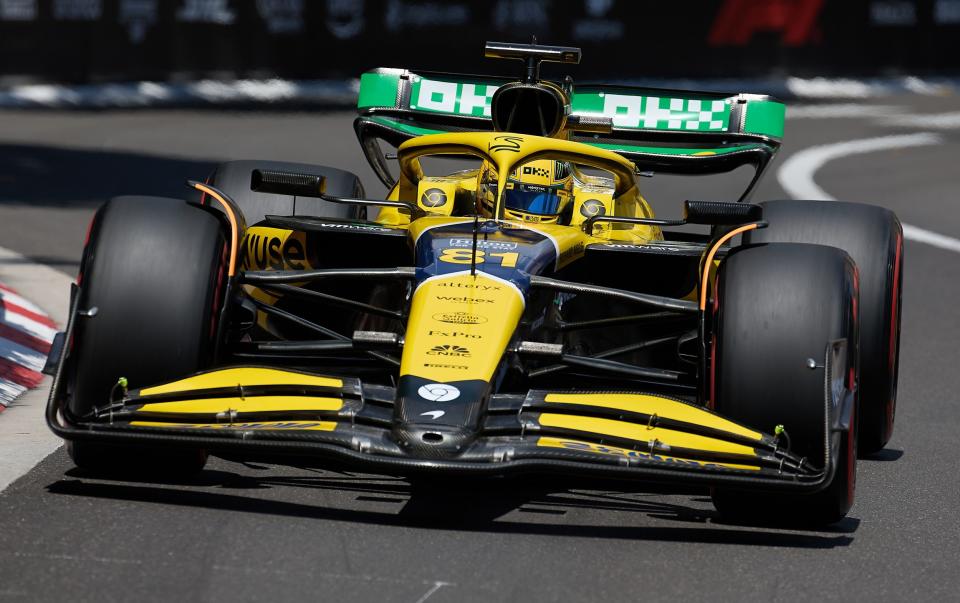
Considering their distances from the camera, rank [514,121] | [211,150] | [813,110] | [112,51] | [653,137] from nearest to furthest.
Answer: [514,121] → [653,137] → [211,150] → [112,51] → [813,110]

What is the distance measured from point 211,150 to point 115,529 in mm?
13044

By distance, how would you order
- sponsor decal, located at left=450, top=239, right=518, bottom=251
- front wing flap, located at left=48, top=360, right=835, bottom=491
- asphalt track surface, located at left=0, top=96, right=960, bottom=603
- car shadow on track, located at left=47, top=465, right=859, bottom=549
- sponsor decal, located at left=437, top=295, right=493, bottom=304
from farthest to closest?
sponsor decal, located at left=450, top=239, right=518, bottom=251, sponsor decal, located at left=437, top=295, right=493, bottom=304, car shadow on track, located at left=47, top=465, right=859, bottom=549, front wing flap, located at left=48, top=360, right=835, bottom=491, asphalt track surface, located at left=0, top=96, right=960, bottom=603

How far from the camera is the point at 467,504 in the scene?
19.9 ft

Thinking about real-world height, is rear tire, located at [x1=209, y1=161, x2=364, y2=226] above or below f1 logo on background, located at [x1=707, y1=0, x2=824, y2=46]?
below

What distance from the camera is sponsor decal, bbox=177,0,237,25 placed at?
74.6 ft

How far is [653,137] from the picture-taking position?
8867 mm

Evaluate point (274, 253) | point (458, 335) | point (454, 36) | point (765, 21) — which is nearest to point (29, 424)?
point (274, 253)

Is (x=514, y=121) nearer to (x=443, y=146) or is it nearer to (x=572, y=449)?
(x=443, y=146)

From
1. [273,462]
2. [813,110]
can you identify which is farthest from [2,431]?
[813,110]

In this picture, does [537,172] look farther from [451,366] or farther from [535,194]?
[451,366]

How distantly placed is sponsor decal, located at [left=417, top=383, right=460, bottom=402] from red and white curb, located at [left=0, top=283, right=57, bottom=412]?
228 centimetres

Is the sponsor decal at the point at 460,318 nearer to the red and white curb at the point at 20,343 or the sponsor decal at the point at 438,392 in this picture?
the sponsor decal at the point at 438,392

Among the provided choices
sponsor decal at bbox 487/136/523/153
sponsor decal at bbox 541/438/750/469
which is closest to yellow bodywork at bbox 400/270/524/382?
sponsor decal at bbox 541/438/750/469

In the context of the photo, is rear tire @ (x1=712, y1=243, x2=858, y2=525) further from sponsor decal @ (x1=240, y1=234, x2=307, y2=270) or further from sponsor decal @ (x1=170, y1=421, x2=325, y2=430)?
sponsor decal @ (x1=240, y1=234, x2=307, y2=270)
